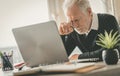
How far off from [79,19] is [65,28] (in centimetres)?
15

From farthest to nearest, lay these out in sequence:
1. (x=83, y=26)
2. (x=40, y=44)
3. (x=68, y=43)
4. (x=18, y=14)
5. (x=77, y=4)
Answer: (x=18, y=14)
(x=68, y=43)
(x=83, y=26)
(x=77, y=4)
(x=40, y=44)

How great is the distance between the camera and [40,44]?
1.52m

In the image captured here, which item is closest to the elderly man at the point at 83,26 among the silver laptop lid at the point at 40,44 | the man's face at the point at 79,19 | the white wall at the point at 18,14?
the man's face at the point at 79,19

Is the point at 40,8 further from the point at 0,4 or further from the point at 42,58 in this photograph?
the point at 42,58

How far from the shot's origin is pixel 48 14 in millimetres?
3371

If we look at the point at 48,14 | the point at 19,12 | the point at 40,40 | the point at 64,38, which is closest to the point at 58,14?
the point at 48,14

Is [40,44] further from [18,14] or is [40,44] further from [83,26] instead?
[18,14]

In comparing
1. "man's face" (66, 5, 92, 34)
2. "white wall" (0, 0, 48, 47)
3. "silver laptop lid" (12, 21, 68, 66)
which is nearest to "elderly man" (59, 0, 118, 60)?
"man's face" (66, 5, 92, 34)

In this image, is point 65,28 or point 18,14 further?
point 18,14

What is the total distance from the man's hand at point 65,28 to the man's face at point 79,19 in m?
0.04

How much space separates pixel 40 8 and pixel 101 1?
0.81 meters

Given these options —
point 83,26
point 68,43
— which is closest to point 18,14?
point 68,43

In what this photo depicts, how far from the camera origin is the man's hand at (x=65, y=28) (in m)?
2.22

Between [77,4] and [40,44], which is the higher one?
[77,4]
